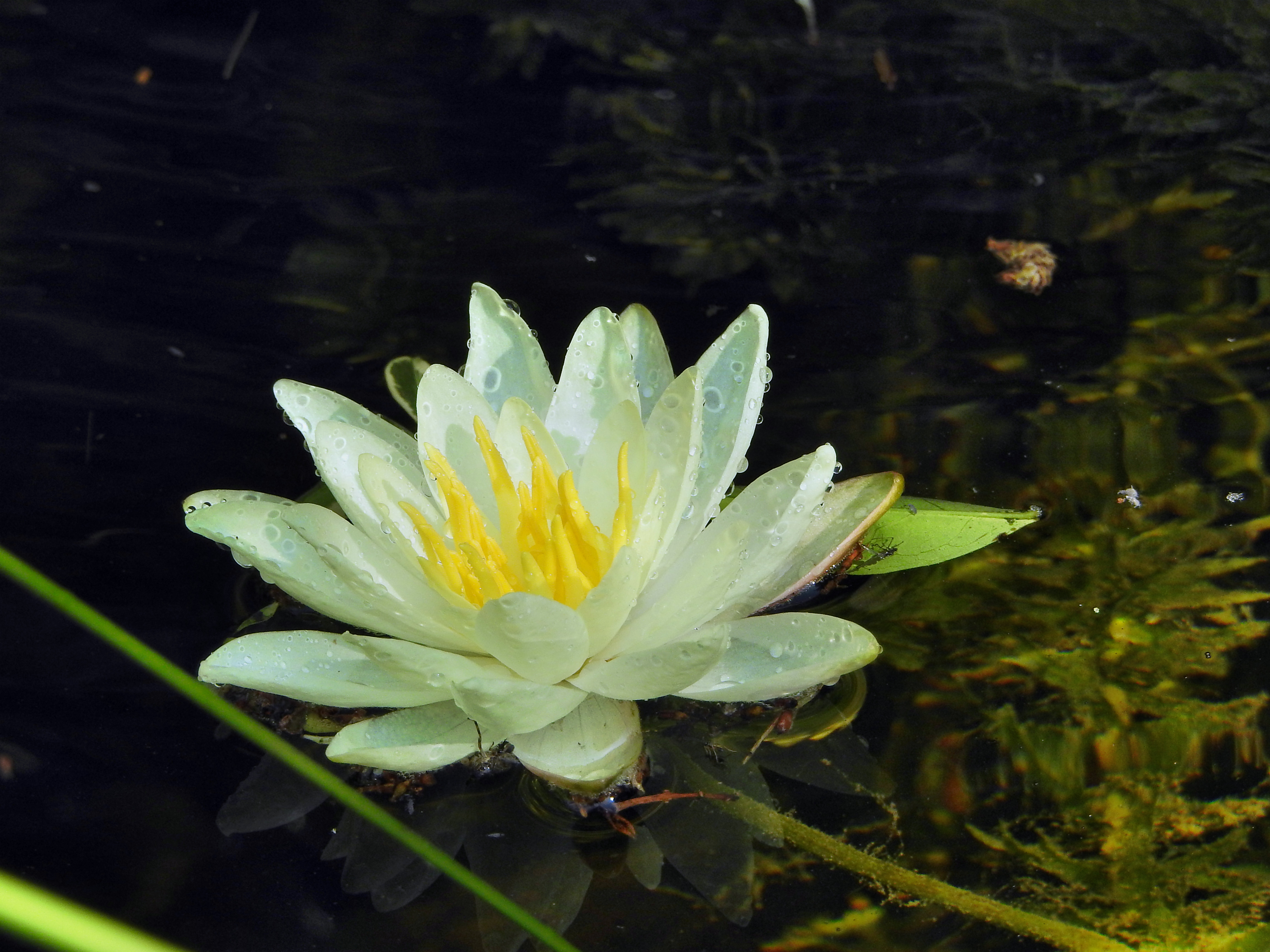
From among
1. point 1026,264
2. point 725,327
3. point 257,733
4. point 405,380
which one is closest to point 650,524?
point 257,733

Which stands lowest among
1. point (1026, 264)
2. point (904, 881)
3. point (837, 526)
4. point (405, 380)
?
point (904, 881)

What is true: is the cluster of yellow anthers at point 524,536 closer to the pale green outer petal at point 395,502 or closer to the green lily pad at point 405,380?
the pale green outer petal at point 395,502

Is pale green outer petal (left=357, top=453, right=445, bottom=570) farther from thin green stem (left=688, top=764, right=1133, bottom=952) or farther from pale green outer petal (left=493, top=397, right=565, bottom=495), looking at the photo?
thin green stem (left=688, top=764, right=1133, bottom=952)

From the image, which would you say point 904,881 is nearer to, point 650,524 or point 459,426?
point 650,524

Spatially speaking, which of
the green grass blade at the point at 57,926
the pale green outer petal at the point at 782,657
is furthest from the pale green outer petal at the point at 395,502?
the green grass blade at the point at 57,926

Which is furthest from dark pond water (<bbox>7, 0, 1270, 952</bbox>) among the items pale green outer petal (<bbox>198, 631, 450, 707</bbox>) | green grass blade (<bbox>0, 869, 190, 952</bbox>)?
green grass blade (<bbox>0, 869, 190, 952</bbox>)

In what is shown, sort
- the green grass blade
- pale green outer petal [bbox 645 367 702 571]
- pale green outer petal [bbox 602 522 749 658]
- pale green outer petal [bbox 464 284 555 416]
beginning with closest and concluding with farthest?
the green grass blade < pale green outer petal [bbox 602 522 749 658] < pale green outer petal [bbox 645 367 702 571] < pale green outer petal [bbox 464 284 555 416]
